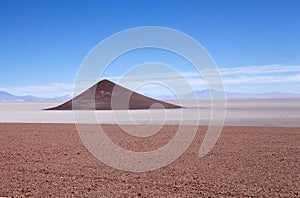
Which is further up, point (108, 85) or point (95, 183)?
point (108, 85)

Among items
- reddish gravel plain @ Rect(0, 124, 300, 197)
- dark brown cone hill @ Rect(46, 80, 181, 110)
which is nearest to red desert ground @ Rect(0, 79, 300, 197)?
reddish gravel plain @ Rect(0, 124, 300, 197)

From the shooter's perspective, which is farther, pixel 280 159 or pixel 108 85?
pixel 108 85

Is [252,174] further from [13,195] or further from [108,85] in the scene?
[108,85]

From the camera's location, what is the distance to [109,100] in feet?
205

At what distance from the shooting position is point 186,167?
1147cm

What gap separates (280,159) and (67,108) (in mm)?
55650

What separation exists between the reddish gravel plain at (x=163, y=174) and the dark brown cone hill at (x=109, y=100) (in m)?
44.8

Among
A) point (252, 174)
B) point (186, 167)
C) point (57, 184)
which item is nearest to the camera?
point (57, 184)

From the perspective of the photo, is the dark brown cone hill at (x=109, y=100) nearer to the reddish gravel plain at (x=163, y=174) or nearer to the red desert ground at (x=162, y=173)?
the red desert ground at (x=162, y=173)

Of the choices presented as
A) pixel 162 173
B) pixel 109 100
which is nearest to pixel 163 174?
pixel 162 173

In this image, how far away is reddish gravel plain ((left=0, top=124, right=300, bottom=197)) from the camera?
27.6ft

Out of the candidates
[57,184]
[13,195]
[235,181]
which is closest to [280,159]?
[235,181]

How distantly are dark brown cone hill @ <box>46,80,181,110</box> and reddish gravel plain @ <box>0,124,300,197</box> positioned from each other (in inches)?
1765

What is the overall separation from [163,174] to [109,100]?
5260 centimetres
